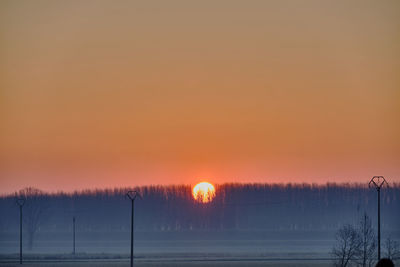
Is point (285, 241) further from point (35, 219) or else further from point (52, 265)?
point (52, 265)

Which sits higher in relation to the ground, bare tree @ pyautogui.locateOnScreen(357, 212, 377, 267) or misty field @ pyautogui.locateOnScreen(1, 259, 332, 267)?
bare tree @ pyautogui.locateOnScreen(357, 212, 377, 267)

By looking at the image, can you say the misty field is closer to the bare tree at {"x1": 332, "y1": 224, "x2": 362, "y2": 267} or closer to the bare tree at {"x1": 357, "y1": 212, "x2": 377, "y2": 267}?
the bare tree at {"x1": 332, "y1": 224, "x2": 362, "y2": 267}

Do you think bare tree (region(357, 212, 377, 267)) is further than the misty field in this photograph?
No

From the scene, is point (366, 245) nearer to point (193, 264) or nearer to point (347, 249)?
point (193, 264)

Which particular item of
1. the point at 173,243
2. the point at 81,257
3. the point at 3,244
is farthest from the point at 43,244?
the point at 81,257

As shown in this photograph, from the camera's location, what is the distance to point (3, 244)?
622 ft

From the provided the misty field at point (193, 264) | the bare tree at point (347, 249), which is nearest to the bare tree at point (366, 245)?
the bare tree at point (347, 249)

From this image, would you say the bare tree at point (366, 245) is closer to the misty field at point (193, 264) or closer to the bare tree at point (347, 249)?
the bare tree at point (347, 249)

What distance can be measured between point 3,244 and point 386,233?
67.4 meters

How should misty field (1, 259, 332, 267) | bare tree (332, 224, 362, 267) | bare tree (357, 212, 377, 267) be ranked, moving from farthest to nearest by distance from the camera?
1. misty field (1, 259, 332, 267)
2. bare tree (357, 212, 377, 267)
3. bare tree (332, 224, 362, 267)

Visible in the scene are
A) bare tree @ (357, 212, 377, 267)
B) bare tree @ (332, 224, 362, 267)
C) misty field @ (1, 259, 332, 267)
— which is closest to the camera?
bare tree @ (332, 224, 362, 267)

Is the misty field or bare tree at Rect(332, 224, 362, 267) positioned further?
the misty field

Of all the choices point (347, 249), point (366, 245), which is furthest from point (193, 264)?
point (366, 245)

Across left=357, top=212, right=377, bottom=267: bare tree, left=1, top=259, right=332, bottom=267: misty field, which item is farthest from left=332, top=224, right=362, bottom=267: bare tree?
left=1, top=259, right=332, bottom=267: misty field
